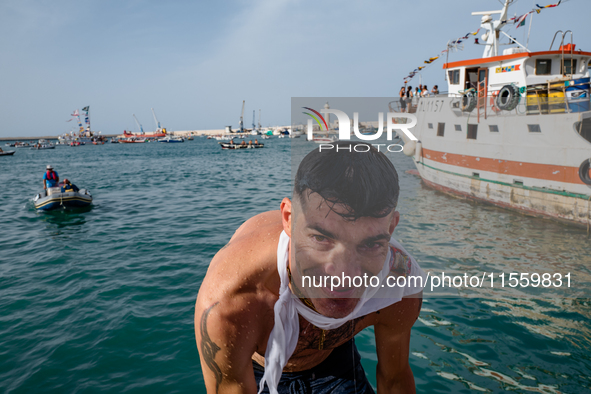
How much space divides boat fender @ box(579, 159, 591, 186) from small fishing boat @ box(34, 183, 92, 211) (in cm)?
2048

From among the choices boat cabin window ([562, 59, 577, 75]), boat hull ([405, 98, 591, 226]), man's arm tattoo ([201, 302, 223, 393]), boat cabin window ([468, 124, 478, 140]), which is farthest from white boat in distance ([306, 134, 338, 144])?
boat cabin window ([562, 59, 577, 75])

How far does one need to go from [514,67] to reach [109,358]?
19.8 metres

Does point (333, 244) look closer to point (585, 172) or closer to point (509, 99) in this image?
point (585, 172)

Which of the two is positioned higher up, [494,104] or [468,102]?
[468,102]

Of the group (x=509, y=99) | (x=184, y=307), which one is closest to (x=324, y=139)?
(x=184, y=307)

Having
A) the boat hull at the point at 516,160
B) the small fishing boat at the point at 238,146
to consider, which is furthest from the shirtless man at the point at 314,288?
the small fishing boat at the point at 238,146

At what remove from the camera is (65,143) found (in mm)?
120625

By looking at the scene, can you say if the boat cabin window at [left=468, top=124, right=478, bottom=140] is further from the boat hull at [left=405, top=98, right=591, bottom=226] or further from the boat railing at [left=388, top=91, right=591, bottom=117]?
the boat railing at [left=388, top=91, right=591, bottom=117]

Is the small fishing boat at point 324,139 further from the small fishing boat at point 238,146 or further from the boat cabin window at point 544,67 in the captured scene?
the small fishing boat at point 238,146

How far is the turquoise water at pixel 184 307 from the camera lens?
5.16 meters

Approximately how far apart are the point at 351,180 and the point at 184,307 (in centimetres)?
684

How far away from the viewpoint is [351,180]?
→ 5.13 ft

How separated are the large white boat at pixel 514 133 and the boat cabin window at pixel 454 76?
57mm

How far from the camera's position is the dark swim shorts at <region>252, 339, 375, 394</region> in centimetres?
279
